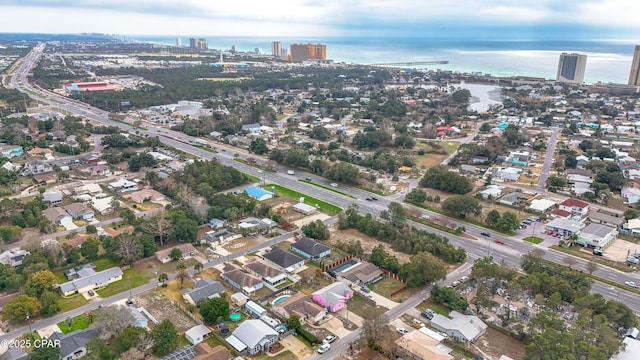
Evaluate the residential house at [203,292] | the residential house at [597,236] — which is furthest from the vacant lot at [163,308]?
the residential house at [597,236]

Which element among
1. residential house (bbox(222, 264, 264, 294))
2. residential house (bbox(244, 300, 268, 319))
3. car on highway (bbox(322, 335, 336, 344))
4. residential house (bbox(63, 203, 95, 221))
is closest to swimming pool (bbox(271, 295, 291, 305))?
residential house (bbox(244, 300, 268, 319))

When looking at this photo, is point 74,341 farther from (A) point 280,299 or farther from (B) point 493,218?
(B) point 493,218

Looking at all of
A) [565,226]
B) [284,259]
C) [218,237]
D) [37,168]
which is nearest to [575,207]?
[565,226]

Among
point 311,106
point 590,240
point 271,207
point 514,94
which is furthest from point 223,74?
point 590,240

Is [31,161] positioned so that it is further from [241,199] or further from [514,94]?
[514,94]

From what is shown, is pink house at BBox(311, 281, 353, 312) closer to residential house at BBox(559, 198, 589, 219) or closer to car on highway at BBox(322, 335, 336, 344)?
car on highway at BBox(322, 335, 336, 344)
